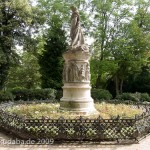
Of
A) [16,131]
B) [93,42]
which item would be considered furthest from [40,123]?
[93,42]

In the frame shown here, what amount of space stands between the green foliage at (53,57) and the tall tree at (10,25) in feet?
12.4

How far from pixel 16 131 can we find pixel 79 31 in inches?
257

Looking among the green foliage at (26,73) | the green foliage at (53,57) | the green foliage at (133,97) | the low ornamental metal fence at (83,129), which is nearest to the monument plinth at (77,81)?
the low ornamental metal fence at (83,129)

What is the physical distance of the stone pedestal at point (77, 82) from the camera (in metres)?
14.2

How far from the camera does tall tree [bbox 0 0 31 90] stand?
100 feet

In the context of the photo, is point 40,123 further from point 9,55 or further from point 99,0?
point 99,0

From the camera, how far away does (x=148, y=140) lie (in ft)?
38.1

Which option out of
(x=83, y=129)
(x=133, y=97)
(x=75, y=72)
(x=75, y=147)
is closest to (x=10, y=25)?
(x=133, y=97)

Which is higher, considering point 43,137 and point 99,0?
point 99,0

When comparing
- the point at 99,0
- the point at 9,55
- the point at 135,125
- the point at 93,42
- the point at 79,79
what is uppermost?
the point at 99,0

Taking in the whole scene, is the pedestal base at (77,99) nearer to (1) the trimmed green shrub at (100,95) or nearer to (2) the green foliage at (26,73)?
(1) the trimmed green shrub at (100,95)

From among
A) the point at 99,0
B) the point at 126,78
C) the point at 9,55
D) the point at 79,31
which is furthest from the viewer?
the point at 126,78

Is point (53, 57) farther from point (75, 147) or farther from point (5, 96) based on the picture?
point (75, 147)

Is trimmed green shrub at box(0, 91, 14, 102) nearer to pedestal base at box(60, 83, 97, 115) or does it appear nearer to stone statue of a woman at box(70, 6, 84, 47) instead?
pedestal base at box(60, 83, 97, 115)
